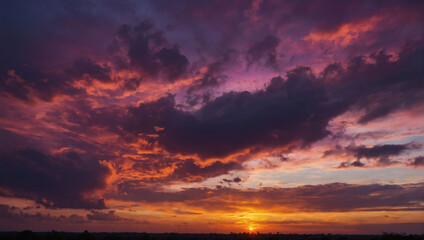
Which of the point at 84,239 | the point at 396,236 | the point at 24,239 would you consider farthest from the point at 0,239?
the point at 396,236

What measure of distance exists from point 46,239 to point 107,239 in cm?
2684

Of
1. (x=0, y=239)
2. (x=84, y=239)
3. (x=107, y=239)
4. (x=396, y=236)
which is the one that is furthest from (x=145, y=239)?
(x=396, y=236)

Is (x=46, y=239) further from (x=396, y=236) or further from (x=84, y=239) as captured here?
(x=396, y=236)

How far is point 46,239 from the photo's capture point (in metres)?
132

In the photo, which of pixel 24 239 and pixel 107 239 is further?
pixel 107 239

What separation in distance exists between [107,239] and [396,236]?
413ft

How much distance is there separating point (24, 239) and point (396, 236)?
504 ft

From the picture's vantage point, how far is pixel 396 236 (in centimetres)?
14725

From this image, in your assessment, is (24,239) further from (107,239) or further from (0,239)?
(107,239)

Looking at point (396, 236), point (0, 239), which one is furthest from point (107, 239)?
point (396, 236)

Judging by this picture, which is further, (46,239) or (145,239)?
(145,239)

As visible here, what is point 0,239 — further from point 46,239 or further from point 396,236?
point 396,236

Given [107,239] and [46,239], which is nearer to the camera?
[46,239]

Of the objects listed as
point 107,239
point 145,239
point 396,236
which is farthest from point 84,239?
point 396,236
